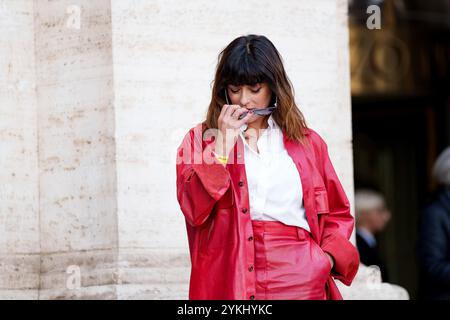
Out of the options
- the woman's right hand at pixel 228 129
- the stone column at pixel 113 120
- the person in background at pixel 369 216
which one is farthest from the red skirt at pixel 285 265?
the person in background at pixel 369 216

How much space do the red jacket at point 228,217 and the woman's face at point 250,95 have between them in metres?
0.15

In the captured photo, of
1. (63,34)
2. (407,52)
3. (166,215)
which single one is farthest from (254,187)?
(407,52)

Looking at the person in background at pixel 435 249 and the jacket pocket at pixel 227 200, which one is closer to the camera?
the jacket pocket at pixel 227 200

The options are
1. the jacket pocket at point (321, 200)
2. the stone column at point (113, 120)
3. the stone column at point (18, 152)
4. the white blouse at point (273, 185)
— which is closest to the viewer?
the white blouse at point (273, 185)

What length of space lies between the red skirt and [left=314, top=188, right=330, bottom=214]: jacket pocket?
0.14m

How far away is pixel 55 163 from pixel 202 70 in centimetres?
89

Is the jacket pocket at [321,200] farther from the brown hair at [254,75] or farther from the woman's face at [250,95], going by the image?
the woman's face at [250,95]

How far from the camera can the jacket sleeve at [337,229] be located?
19.3 ft

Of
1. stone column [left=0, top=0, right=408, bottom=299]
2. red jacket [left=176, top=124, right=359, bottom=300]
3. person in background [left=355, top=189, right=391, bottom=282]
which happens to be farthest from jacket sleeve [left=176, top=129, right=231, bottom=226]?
person in background [left=355, top=189, right=391, bottom=282]

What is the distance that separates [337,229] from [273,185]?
354 mm

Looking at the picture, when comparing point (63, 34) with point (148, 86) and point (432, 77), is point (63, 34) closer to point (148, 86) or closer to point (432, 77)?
point (148, 86)

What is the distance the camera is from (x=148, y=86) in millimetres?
7578

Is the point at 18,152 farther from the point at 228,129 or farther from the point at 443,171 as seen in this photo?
the point at 443,171

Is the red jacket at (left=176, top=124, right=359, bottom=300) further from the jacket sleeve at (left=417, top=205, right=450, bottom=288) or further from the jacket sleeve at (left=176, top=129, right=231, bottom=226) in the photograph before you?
the jacket sleeve at (left=417, top=205, right=450, bottom=288)
